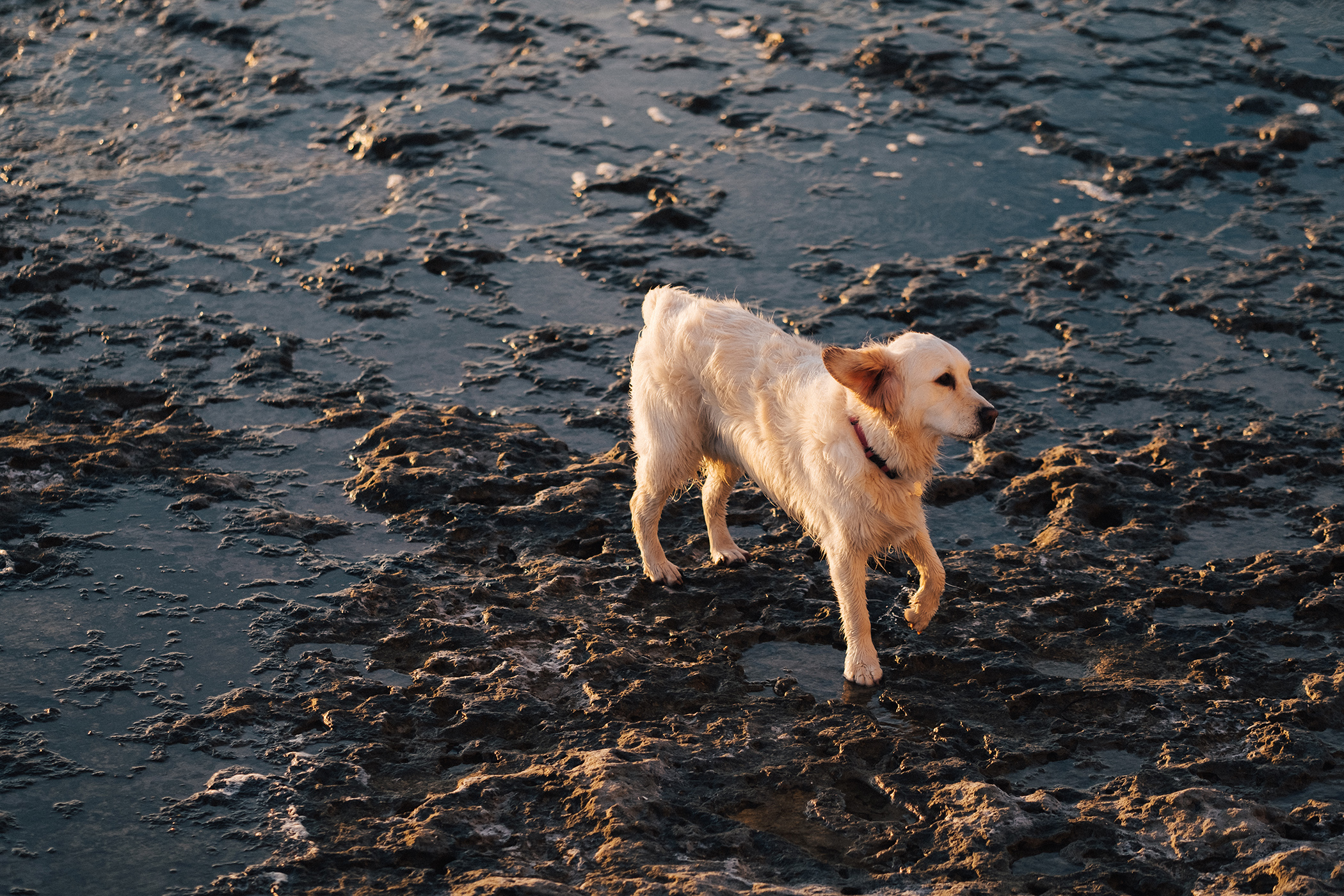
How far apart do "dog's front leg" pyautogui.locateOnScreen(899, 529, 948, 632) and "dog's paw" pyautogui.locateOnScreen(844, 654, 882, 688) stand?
1.15 feet

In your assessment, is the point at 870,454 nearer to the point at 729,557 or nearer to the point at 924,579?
the point at 924,579

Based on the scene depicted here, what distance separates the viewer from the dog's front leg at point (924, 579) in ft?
18.5

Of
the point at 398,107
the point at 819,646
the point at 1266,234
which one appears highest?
the point at 398,107

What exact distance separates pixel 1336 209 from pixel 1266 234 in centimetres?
81

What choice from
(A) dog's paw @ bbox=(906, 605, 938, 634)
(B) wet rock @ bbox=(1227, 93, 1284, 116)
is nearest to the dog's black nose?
(A) dog's paw @ bbox=(906, 605, 938, 634)

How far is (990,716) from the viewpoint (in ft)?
17.6

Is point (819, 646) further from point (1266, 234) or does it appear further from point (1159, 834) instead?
point (1266, 234)

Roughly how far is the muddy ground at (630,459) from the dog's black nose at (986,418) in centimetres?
117

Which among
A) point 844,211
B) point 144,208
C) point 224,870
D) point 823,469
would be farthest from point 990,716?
point 144,208

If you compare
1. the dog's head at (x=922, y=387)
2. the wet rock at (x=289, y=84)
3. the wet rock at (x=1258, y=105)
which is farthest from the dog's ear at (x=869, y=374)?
the wet rock at (x=289, y=84)

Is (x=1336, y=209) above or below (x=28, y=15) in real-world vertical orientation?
below

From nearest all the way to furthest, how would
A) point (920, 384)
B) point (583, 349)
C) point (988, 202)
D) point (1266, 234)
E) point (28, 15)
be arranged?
1. point (920, 384)
2. point (583, 349)
3. point (1266, 234)
4. point (988, 202)
5. point (28, 15)

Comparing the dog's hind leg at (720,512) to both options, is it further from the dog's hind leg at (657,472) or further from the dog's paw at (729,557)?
the dog's hind leg at (657,472)

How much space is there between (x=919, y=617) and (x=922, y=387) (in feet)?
3.94
